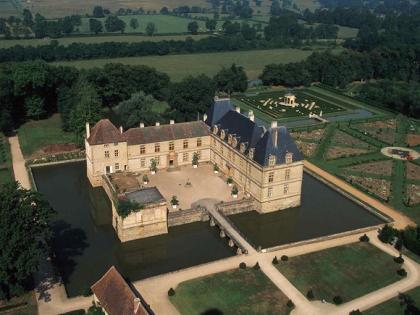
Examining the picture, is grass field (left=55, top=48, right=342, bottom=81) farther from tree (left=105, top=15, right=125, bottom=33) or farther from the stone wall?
the stone wall

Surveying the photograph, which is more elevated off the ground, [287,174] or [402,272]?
[287,174]

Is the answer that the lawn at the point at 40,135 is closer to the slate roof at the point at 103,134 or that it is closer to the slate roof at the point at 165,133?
the slate roof at the point at 103,134

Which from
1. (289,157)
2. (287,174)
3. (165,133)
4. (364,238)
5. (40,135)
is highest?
(289,157)

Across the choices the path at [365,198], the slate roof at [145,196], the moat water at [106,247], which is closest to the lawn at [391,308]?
the path at [365,198]

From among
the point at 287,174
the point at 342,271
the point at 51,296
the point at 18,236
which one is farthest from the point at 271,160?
the point at 18,236

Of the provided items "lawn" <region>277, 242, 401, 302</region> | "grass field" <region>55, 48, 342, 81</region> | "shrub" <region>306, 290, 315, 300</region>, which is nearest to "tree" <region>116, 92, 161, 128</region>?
"lawn" <region>277, 242, 401, 302</region>

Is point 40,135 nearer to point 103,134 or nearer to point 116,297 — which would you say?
point 103,134

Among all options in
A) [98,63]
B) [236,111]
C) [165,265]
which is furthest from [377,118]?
[98,63]

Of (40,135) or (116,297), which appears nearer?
(116,297)
